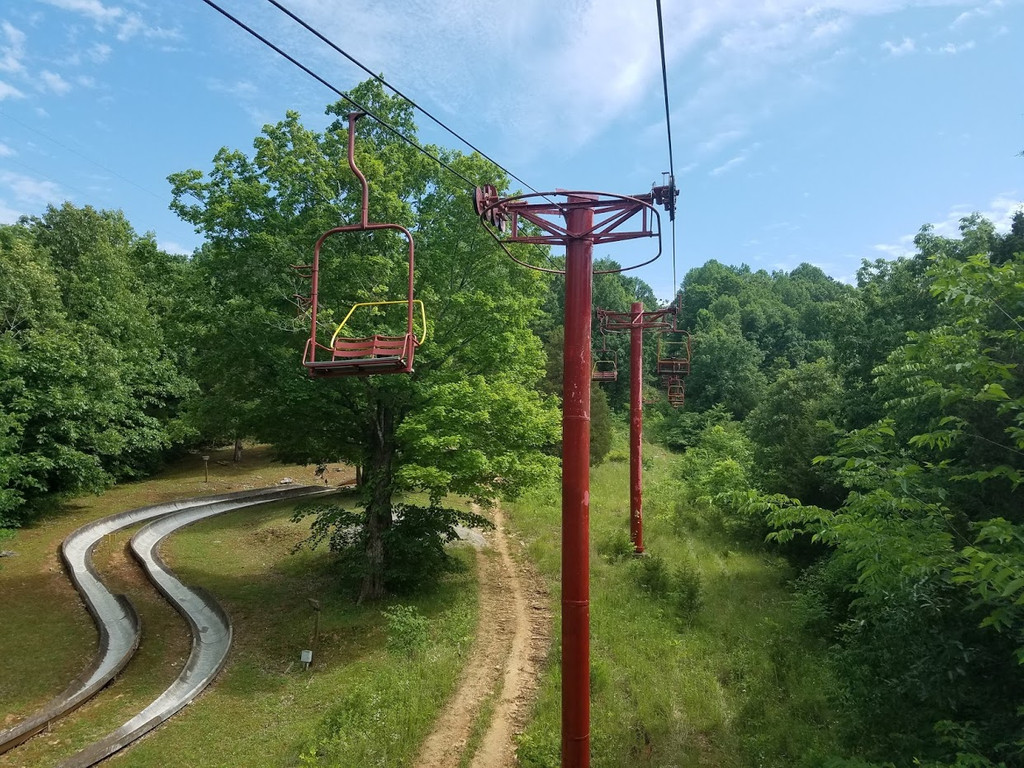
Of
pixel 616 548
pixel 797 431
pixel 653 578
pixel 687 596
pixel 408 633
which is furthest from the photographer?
pixel 797 431

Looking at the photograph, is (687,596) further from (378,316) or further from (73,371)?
(73,371)

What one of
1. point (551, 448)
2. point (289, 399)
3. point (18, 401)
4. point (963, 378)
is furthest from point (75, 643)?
point (551, 448)

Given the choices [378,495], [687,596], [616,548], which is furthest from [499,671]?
[616,548]

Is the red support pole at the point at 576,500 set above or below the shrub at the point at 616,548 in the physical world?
above

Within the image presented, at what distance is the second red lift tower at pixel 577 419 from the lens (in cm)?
639

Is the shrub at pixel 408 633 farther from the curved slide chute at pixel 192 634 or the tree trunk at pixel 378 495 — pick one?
the curved slide chute at pixel 192 634

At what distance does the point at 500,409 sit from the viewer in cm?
1457

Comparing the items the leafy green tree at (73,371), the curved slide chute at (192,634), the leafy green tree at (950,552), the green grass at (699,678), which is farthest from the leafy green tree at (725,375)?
the leafy green tree at (950,552)

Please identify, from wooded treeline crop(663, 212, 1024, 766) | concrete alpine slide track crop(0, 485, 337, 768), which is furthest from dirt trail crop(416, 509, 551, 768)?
concrete alpine slide track crop(0, 485, 337, 768)

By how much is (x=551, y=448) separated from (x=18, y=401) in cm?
2180

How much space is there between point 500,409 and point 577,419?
26.1 ft

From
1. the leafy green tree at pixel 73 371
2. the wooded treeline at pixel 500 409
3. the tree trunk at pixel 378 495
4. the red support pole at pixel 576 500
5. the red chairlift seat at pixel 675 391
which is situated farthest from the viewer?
the red chairlift seat at pixel 675 391

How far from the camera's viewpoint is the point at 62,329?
28016 millimetres

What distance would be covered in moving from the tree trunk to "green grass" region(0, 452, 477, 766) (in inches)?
26.4
